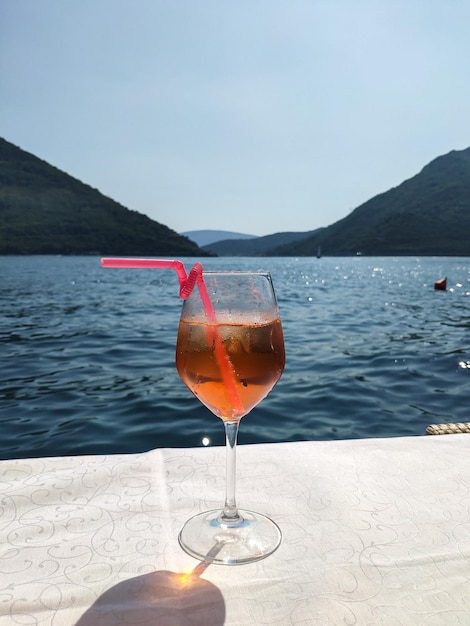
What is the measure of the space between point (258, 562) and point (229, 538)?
115 mm

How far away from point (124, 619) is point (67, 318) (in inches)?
492

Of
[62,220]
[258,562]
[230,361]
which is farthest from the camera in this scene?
[62,220]

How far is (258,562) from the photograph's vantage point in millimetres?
956

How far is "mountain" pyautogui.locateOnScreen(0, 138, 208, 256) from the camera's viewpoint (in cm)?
10212

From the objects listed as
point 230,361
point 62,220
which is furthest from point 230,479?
point 62,220

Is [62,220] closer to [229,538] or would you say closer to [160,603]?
[229,538]

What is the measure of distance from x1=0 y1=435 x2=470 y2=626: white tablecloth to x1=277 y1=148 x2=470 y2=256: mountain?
130 m

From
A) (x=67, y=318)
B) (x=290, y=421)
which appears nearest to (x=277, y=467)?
(x=290, y=421)

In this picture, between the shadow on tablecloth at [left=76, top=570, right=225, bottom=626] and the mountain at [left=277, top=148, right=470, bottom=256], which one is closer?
the shadow on tablecloth at [left=76, top=570, right=225, bottom=626]

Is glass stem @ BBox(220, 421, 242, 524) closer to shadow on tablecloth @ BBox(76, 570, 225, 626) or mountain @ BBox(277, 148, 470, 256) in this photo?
shadow on tablecloth @ BBox(76, 570, 225, 626)

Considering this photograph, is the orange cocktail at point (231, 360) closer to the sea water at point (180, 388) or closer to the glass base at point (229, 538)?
the glass base at point (229, 538)

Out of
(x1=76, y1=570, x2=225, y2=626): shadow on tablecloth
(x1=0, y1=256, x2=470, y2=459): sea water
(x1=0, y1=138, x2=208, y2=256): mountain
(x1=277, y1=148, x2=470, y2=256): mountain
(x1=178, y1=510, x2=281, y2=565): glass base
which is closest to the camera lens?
(x1=76, y1=570, x2=225, y2=626): shadow on tablecloth

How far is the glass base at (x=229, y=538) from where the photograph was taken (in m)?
0.98

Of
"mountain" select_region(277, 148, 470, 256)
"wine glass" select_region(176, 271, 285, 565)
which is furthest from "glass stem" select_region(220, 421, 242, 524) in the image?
"mountain" select_region(277, 148, 470, 256)
